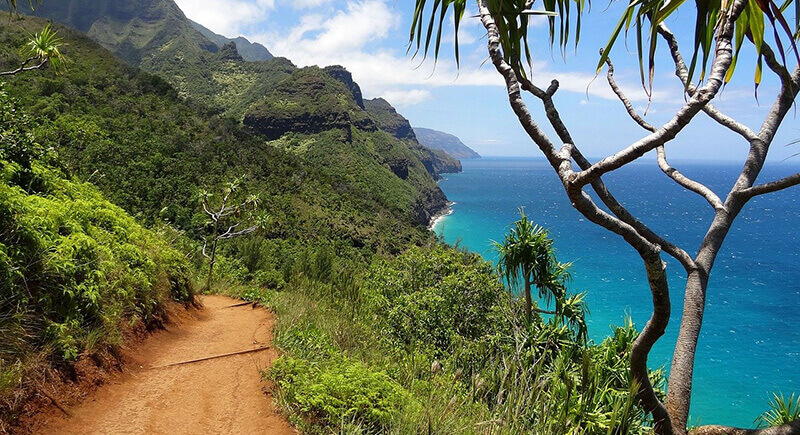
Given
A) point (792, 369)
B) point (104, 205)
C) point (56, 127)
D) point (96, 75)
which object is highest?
point (96, 75)

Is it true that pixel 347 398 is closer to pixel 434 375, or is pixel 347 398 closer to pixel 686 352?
pixel 434 375

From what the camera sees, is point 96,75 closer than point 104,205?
No

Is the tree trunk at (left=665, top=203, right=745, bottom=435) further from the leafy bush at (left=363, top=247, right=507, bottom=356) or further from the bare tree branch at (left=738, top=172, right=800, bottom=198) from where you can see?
the leafy bush at (left=363, top=247, right=507, bottom=356)

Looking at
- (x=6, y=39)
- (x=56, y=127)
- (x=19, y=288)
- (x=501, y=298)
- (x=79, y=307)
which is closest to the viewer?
(x=19, y=288)

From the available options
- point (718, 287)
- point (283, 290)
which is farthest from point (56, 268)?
point (718, 287)

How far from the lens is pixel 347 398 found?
10.6 feet

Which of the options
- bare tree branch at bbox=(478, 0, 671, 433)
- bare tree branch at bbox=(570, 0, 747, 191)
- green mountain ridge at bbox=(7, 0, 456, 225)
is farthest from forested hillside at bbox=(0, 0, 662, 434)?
green mountain ridge at bbox=(7, 0, 456, 225)

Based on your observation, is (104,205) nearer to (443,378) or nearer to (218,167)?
(443,378)

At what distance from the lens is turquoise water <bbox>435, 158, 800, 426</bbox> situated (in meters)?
31.3

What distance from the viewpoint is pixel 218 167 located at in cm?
3972

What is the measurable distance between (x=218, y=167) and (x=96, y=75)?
56.0ft

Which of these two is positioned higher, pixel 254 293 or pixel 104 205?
pixel 104 205

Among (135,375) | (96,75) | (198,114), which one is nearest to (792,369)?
(135,375)

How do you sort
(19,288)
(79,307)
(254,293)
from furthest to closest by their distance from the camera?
1. (254,293)
2. (79,307)
3. (19,288)
